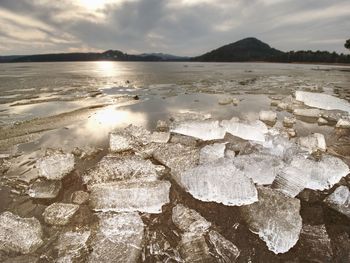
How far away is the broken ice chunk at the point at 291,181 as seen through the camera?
100 inches

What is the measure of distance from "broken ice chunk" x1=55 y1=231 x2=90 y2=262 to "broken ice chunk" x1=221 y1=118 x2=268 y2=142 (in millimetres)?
2908

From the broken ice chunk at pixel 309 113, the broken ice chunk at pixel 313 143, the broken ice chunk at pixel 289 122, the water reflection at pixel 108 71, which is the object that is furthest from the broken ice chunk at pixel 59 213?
the water reflection at pixel 108 71

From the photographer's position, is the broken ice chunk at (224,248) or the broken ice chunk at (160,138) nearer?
the broken ice chunk at (224,248)

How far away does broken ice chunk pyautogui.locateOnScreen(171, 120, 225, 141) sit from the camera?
4078mm

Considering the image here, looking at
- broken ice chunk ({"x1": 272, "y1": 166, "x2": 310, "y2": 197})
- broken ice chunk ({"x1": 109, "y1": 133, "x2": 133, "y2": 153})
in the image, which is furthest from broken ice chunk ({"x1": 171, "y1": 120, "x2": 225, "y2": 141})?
broken ice chunk ({"x1": 272, "y1": 166, "x2": 310, "y2": 197})

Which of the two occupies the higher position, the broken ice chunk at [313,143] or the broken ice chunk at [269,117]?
the broken ice chunk at [313,143]

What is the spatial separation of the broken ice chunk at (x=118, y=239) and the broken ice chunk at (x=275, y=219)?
3.23 feet

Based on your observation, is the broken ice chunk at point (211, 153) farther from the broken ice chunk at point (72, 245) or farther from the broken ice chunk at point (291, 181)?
the broken ice chunk at point (72, 245)

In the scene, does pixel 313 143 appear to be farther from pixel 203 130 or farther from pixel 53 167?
pixel 53 167

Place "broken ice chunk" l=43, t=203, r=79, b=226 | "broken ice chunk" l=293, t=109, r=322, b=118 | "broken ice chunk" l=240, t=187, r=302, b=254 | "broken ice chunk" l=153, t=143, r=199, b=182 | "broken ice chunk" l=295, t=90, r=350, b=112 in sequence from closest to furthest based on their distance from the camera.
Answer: "broken ice chunk" l=240, t=187, r=302, b=254 < "broken ice chunk" l=43, t=203, r=79, b=226 < "broken ice chunk" l=153, t=143, r=199, b=182 < "broken ice chunk" l=293, t=109, r=322, b=118 < "broken ice chunk" l=295, t=90, r=350, b=112

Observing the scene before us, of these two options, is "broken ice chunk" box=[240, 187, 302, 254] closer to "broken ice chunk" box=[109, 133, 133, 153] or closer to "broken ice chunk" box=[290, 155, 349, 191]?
"broken ice chunk" box=[290, 155, 349, 191]

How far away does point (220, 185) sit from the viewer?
2.37 m

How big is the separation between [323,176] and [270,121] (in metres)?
2.95

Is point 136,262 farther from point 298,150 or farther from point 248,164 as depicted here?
point 298,150
